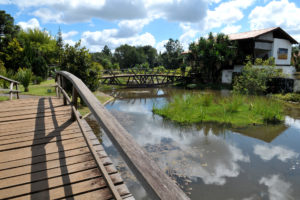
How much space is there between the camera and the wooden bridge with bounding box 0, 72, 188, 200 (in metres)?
1.04

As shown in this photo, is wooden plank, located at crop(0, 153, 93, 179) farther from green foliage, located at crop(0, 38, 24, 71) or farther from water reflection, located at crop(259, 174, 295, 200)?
green foliage, located at crop(0, 38, 24, 71)

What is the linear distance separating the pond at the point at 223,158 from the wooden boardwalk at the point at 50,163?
6.12ft

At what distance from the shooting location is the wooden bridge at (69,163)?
1.04 metres

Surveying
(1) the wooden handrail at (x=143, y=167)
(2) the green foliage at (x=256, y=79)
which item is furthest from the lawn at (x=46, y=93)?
(2) the green foliage at (x=256, y=79)

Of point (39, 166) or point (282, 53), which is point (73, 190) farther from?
point (282, 53)

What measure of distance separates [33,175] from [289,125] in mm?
8688

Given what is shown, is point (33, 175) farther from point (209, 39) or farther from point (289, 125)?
point (209, 39)

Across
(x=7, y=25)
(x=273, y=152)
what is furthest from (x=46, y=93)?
(x=7, y=25)

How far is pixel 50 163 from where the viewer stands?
2154 millimetres

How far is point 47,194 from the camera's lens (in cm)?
171

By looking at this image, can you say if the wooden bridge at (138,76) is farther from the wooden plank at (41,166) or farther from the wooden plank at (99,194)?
the wooden plank at (99,194)

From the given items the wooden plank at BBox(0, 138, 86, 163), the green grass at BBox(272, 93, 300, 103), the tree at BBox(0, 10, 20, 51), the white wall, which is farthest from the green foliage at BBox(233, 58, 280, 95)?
the tree at BBox(0, 10, 20, 51)

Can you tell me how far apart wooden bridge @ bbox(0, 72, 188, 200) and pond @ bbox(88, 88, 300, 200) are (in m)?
1.93

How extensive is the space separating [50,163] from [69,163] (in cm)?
19
